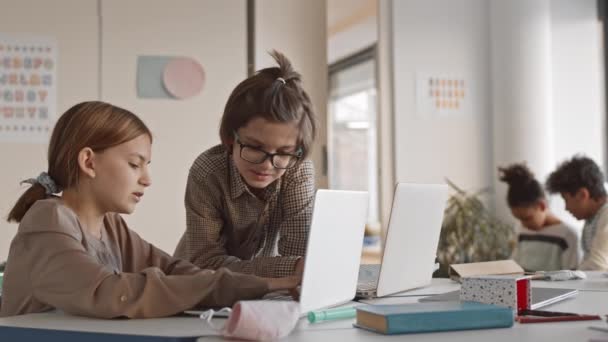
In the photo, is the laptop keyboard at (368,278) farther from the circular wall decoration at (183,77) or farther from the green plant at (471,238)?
the green plant at (471,238)

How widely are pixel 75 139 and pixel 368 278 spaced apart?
83cm

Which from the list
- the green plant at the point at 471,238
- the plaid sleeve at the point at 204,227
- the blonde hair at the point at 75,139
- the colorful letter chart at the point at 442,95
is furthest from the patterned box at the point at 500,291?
the colorful letter chart at the point at 442,95

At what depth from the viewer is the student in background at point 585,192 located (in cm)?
335

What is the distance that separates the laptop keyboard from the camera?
5.91 ft

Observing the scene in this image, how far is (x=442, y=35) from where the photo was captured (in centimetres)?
466

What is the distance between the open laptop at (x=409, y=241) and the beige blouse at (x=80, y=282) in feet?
0.98

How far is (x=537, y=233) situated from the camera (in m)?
3.81

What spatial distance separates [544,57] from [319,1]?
4.46 ft

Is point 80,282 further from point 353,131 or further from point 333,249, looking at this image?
point 353,131

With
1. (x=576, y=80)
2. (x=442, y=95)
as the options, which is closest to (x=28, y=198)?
(x=442, y=95)

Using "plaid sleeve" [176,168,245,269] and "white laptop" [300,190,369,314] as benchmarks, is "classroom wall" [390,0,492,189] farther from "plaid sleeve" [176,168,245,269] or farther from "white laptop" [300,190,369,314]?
"white laptop" [300,190,369,314]

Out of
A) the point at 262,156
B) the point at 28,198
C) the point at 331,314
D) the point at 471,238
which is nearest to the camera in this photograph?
the point at 331,314

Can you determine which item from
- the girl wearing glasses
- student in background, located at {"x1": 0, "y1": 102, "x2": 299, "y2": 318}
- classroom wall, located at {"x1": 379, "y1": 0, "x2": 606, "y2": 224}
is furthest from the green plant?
student in background, located at {"x1": 0, "y1": 102, "x2": 299, "y2": 318}

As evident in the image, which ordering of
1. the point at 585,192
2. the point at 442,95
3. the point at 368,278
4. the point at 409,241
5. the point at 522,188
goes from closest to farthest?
the point at 409,241 < the point at 368,278 < the point at 585,192 < the point at 522,188 < the point at 442,95
